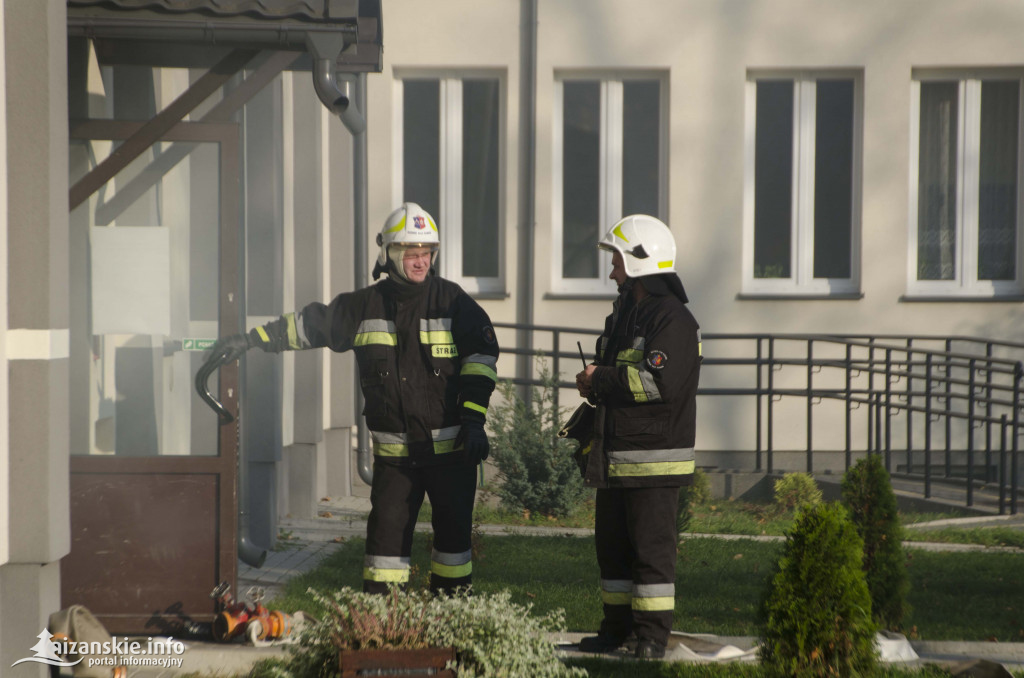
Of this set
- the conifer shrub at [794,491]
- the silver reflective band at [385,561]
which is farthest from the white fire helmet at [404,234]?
the conifer shrub at [794,491]

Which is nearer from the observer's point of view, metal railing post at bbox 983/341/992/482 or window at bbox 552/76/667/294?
metal railing post at bbox 983/341/992/482

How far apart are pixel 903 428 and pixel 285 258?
6.74 metres

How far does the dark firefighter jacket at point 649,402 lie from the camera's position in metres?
4.65

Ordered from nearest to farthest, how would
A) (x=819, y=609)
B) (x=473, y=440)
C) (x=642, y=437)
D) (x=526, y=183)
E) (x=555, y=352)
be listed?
1. (x=819, y=609)
2. (x=642, y=437)
3. (x=473, y=440)
4. (x=555, y=352)
5. (x=526, y=183)

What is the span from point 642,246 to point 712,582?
269 cm

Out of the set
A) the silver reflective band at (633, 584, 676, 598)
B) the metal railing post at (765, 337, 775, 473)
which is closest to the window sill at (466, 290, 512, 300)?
the metal railing post at (765, 337, 775, 473)

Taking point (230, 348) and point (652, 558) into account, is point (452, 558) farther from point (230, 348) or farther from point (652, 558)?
point (230, 348)

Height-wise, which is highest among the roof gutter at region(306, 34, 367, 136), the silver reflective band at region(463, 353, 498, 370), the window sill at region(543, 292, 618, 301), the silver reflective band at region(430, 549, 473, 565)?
the roof gutter at region(306, 34, 367, 136)

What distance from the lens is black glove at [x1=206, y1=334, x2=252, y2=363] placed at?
5.01 meters

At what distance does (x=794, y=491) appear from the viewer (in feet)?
30.3

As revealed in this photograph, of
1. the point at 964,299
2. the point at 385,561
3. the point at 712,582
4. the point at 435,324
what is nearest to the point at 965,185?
the point at 964,299

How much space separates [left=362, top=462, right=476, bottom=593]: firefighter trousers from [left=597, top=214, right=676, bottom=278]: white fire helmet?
127 cm

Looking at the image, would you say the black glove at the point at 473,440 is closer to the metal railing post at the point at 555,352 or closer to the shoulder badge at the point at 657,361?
the shoulder badge at the point at 657,361

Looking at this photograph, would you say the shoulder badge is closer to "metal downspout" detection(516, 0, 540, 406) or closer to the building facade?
the building facade
